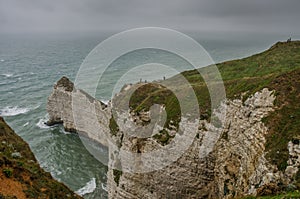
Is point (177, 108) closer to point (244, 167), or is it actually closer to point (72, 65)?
point (244, 167)

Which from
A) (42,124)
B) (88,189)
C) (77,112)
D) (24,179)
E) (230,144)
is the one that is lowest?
(88,189)

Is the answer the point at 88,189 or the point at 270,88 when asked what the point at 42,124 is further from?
the point at 270,88

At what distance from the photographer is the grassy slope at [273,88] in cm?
2455

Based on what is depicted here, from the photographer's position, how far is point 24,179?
57.2ft

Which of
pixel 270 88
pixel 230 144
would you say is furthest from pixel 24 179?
pixel 270 88

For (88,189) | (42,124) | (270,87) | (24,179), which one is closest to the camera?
(24,179)

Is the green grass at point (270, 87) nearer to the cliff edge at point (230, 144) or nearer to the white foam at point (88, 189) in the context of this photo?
the cliff edge at point (230, 144)

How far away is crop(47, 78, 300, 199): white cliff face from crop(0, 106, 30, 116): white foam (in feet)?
178

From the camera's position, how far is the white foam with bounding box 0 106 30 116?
8075 centimetres

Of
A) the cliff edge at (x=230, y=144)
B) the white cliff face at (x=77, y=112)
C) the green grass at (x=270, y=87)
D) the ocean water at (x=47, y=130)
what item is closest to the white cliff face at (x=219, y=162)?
the cliff edge at (x=230, y=144)

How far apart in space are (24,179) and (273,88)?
2596cm

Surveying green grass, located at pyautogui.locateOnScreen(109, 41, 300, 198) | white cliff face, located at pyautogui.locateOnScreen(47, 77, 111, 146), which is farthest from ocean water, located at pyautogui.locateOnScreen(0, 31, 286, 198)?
green grass, located at pyautogui.locateOnScreen(109, 41, 300, 198)

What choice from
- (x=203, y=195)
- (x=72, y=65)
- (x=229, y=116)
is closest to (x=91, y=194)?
(x=203, y=195)

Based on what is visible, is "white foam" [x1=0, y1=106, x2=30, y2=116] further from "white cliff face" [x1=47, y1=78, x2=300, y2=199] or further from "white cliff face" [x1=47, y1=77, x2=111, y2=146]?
"white cliff face" [x1=47, y1=78, x2=300, y2=199]
